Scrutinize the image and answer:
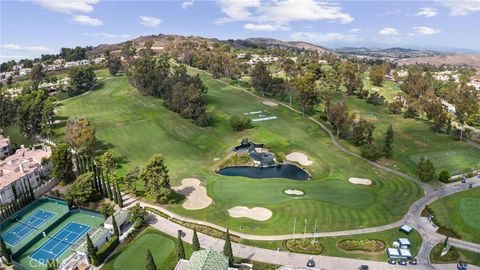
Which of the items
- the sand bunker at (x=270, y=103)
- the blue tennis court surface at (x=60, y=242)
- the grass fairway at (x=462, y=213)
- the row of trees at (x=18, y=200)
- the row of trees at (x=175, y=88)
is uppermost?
the row of trees at (x=175, y=88)

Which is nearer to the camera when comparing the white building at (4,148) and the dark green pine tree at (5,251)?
the dark green pine tree at (5,251)

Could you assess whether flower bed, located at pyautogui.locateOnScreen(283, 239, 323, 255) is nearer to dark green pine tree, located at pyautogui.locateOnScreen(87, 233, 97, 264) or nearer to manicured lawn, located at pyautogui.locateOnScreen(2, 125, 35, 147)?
dark green pine tree, located at pyautogui.locateOnScreen(87, 233, 97, 264)

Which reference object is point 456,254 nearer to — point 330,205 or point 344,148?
point 330,205

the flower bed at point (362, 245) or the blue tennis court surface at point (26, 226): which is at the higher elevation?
the flower bed at point (362, 245)

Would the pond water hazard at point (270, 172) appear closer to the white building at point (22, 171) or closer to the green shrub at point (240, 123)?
the green shrub at point (240, 123)

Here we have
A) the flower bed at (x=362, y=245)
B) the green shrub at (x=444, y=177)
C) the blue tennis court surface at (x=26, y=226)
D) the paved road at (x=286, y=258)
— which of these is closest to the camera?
the paved road at (x=286, y=258)

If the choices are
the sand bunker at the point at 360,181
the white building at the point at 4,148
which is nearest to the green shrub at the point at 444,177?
the sand bunker at the point at 360,181

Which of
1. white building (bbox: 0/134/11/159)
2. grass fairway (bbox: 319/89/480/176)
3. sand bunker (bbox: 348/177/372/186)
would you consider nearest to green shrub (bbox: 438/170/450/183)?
grass fairway (bbox: 319/89/480/176)
